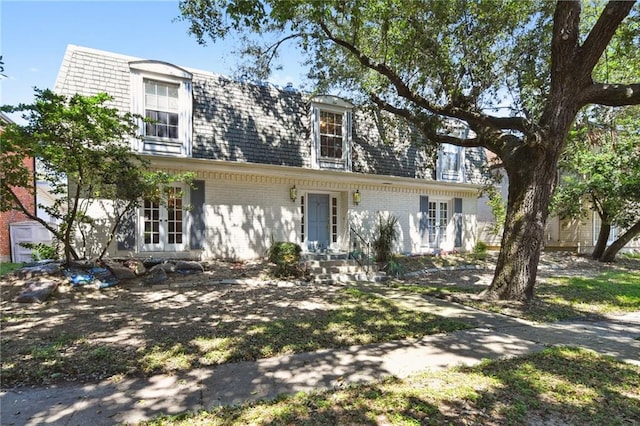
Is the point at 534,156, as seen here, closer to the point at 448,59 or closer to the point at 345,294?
the point at 448,59

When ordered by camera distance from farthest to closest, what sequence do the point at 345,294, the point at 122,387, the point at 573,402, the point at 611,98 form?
1. the point at 345,294
2. the point at 611,98
3. the point at 122,387
4. the point at 573,402

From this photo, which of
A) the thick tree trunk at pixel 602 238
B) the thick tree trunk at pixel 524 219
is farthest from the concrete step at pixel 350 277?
the thick tree trunk at pixel 602 238

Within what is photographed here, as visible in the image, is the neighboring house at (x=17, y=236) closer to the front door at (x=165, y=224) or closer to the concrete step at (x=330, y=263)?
the front door at (x=165, y=224)

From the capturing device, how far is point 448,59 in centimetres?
833

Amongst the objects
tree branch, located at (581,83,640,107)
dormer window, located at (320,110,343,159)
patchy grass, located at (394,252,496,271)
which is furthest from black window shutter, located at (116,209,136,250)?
tree branch, located at (581,83,640,107)

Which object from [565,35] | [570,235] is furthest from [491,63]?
[570,235]

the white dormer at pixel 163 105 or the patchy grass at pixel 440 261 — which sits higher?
the white dormer at pixel 163 105

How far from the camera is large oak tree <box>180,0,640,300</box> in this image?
6.80 metres

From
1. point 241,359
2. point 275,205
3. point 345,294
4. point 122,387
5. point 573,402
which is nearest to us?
point 573,402

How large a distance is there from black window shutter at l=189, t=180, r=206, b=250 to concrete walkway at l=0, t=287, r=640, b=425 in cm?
758

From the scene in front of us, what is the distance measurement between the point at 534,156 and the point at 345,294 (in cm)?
481

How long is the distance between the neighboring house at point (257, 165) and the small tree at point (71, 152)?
1.61 meters

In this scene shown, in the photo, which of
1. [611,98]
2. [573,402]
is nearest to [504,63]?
[611,98]

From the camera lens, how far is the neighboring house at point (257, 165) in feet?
33.8
